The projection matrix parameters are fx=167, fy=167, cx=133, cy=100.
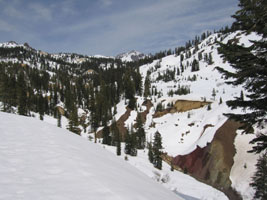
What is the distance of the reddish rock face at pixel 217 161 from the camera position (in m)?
28.6

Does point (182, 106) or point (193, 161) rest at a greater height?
point (182, 106)

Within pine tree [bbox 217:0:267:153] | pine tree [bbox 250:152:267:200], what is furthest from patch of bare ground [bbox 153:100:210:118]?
pine tree [bbox 217:0:267:153]

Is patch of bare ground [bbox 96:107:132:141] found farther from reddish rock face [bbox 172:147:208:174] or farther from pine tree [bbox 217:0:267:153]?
pine tree [bbox 217:0:267:153]

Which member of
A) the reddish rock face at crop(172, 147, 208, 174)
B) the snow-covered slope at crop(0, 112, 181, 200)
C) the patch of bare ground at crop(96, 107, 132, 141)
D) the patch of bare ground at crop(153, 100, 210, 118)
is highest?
the patch of bare ground at crop(153, 100, 210, 118)

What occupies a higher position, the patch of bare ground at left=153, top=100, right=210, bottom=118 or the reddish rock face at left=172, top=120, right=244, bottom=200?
the patch of bare ground at left=153, top=100, right=210, bottom=118

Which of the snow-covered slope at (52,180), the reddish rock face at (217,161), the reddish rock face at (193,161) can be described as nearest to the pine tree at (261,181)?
the reddish rock face at (217,161)

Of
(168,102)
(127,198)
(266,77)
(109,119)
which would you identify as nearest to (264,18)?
(266,77)

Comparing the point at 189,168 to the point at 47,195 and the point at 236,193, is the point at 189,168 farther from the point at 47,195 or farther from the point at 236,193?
the point at 47,195

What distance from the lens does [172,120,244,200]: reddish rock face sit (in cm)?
2861

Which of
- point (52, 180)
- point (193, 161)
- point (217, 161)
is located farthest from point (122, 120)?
point (52, 180)

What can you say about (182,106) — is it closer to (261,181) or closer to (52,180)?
(261,181)

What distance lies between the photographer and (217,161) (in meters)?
31.1

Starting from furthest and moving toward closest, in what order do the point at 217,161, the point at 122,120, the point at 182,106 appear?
the point at 122,120, the point at 182,106, the point at 217,161

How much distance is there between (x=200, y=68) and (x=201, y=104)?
9398 centimetres
